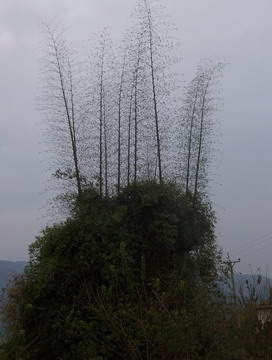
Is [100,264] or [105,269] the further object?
[100,264]

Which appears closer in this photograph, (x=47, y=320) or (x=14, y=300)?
(x=47, y=320)

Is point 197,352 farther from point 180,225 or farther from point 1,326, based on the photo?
point 1,326

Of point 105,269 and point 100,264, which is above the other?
point 100,264

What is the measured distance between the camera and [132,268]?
13.6 metres

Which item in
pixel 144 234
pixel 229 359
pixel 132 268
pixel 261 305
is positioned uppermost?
pixel 144 234

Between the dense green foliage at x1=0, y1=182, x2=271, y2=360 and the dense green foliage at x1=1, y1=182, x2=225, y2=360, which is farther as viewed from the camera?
the dense green foliage at x1=1, y1=182, x2=225, y2=360

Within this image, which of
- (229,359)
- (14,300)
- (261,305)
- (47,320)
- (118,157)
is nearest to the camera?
(229,359)

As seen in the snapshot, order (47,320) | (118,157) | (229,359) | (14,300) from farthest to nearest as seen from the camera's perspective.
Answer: (118,157)
(14,300)
(47,320)
(229,359)

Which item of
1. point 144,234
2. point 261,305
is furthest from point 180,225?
point 261,305

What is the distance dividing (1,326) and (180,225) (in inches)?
209

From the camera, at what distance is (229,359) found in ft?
25.5

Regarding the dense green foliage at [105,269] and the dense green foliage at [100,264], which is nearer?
the dense green foliage at [105,269]

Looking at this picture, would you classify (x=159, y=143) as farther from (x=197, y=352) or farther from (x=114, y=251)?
(x=197, y=352)

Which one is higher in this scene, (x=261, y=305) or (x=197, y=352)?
(x=261, y=305)
